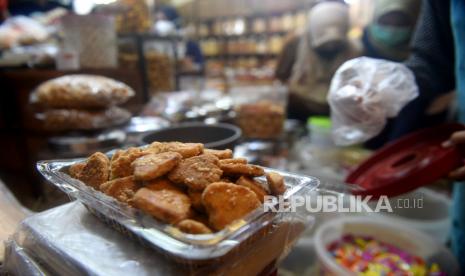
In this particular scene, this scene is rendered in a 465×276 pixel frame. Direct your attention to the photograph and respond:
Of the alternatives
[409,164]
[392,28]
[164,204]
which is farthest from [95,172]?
[392,28]

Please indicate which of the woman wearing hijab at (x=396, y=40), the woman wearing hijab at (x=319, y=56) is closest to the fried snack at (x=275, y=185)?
the woman wearing hijab at (x=396, y=40)

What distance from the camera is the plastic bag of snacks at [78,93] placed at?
916mm

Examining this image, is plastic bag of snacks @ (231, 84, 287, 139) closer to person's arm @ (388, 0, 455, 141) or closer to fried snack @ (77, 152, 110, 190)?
person's arm @ (388, 0, 455, 141)

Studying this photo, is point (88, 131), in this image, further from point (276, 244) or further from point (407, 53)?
point (407, 53)

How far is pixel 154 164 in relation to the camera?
36 centimetres

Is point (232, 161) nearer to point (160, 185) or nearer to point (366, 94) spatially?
point (160, 185)

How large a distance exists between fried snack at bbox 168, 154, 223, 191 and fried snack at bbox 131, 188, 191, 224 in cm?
2

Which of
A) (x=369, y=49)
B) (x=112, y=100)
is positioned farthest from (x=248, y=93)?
(x=112, y=100)

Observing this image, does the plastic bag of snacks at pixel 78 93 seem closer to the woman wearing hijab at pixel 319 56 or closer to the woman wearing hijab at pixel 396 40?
the woman wearing hijab at pixel 319 56

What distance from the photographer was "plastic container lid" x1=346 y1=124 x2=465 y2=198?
0.62 m

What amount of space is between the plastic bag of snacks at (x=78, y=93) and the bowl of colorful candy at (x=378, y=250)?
3.08 ft

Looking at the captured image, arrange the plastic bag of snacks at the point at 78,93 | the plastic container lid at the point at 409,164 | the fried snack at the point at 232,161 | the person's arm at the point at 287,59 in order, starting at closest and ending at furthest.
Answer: the fried snack at the point at 232,161, the plastic container lid at the point at 409,164, the plastic bag of snacks at the point at 78,93, the person's arm at the point at 287,59

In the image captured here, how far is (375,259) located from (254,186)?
986 mm

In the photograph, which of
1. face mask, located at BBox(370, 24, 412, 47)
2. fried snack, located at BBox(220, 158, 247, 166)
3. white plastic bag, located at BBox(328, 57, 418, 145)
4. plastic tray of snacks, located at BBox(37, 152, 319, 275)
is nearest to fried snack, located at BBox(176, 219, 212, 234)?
plastic tray of snacks, located at BBox(37, 152, 319, 275)
